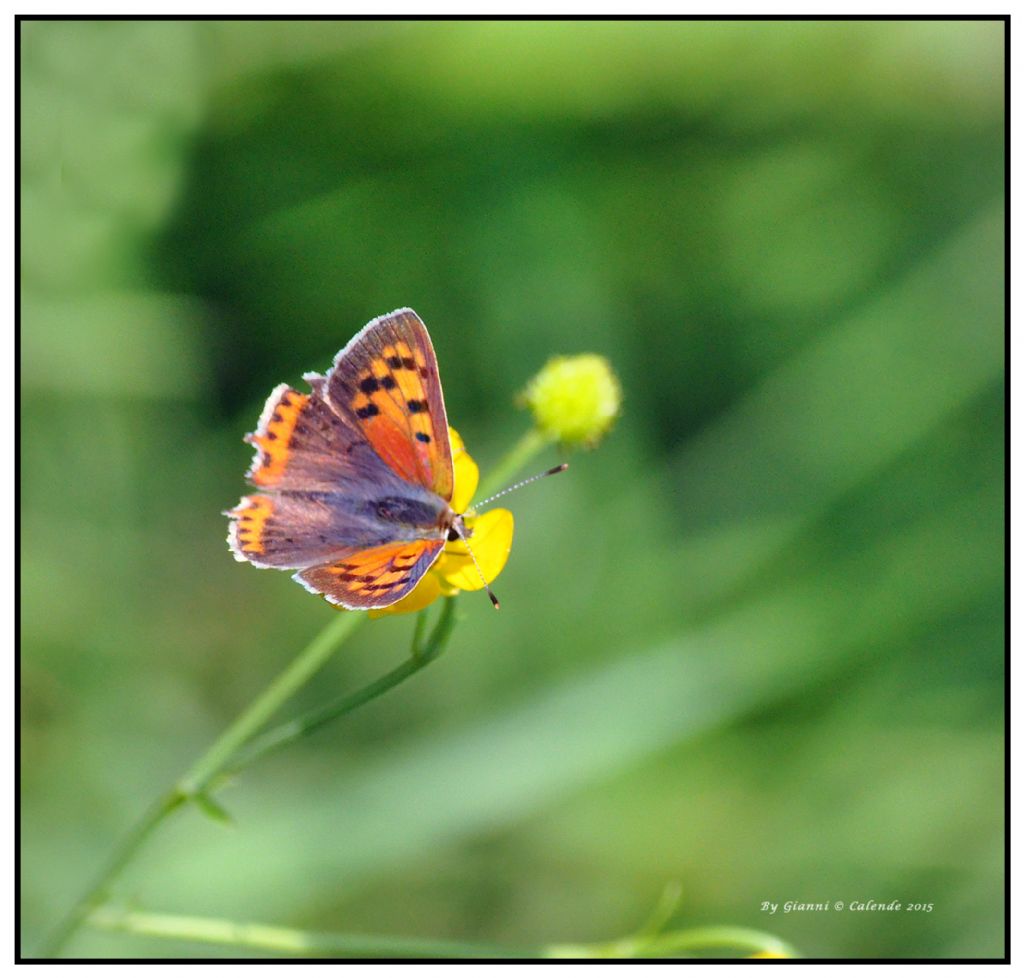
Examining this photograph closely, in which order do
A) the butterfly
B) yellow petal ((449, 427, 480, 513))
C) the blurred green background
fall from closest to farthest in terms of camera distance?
the butterfly, yellow petal ((449, 427, 480, 513)), the blurred green background

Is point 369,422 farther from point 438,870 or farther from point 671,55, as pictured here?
point 671,55

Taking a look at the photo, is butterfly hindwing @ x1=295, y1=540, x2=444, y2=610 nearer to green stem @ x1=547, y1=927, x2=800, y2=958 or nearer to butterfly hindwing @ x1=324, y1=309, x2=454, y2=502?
butterfly hindwing @ x1=324, y1=309, x2=454, y2=502

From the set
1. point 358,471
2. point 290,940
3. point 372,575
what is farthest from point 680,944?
point 358,471

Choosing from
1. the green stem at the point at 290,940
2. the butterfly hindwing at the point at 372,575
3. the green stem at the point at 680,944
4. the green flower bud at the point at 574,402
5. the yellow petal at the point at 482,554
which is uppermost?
the green flower bud at the point at 574,402

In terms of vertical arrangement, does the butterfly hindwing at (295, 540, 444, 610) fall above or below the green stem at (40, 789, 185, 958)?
above

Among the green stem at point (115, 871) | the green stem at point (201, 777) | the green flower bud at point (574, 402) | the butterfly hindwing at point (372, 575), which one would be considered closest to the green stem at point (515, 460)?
the green flower bud at point (574, 402)

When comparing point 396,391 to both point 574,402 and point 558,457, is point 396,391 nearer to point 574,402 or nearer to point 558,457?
point 574,402

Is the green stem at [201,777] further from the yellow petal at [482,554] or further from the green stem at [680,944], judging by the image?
the green stem at [680,944]

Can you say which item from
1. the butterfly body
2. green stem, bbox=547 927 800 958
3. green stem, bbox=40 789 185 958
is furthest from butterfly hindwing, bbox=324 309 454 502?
green stem, bbox=547 927 800 958
